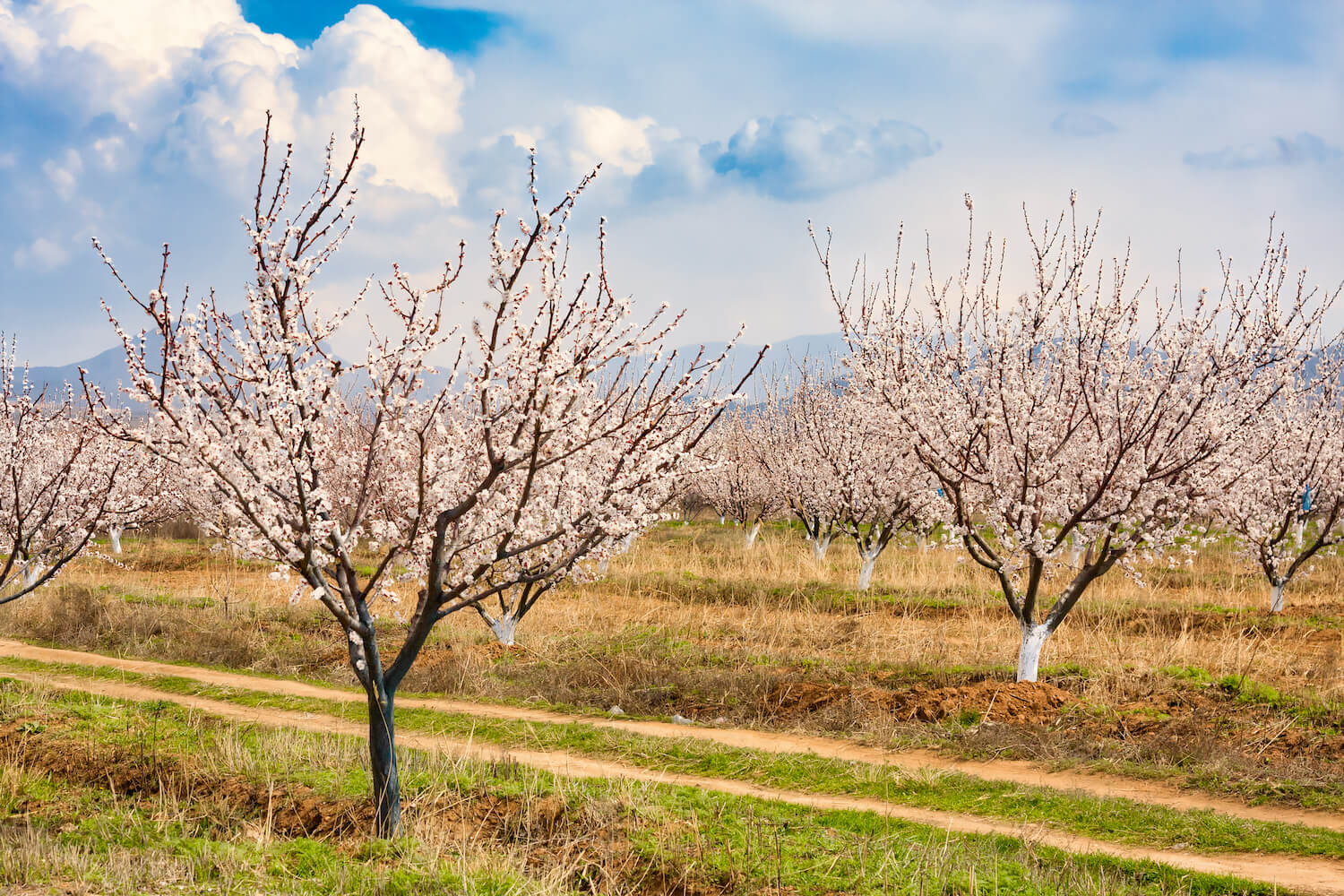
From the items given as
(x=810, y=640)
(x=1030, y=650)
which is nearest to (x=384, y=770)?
(x=1030, y=650)

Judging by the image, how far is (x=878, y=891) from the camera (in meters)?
6.23

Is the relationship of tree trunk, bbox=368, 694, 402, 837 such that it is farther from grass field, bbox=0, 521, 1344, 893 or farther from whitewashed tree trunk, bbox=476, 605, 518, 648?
whitewashed tree trunk, bbox=476, 605, 518, 648

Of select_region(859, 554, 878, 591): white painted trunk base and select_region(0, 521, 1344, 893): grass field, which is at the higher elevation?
select_region(859, 554, 878, 591): white painted trunk base

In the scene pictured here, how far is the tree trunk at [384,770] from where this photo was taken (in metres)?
6.71

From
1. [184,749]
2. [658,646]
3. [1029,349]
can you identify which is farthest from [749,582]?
[184,749]

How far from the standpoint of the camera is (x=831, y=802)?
8484mm

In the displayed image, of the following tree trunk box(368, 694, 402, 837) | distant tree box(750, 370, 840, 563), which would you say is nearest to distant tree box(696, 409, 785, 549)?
distant tree box(750, 370, 840, 563)

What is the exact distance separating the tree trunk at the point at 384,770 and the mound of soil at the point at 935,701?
241 inches

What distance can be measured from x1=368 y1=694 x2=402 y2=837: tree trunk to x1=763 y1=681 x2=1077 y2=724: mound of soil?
6.12 meters

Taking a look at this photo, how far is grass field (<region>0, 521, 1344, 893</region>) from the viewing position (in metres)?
6.57

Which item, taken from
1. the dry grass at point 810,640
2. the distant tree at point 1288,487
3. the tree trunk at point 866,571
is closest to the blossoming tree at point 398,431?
the dry grass at point 810,640

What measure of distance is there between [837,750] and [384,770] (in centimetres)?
538

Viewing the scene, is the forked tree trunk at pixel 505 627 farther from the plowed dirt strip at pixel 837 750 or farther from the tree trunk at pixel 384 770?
the tree trunk at pixel 384 770

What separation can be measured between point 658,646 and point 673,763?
6.44 m
